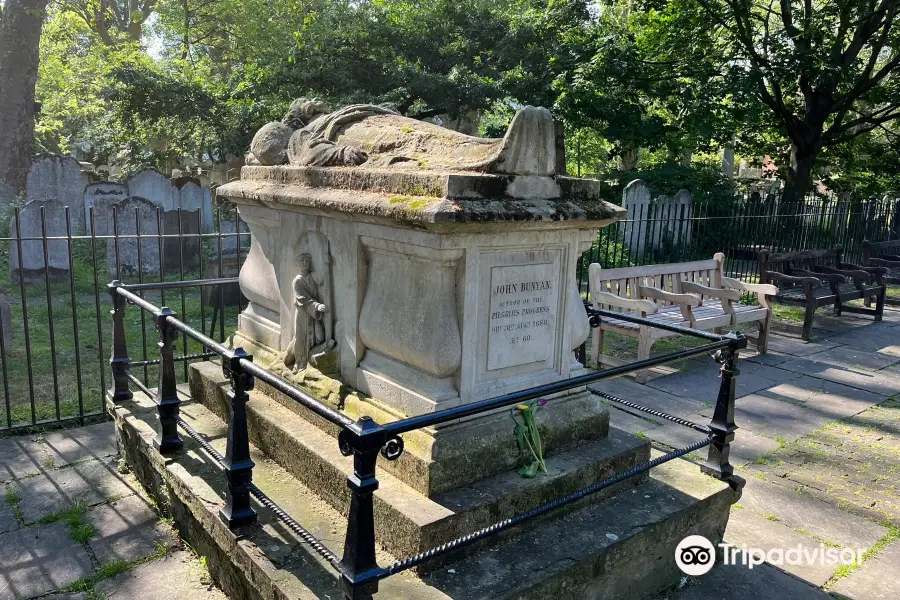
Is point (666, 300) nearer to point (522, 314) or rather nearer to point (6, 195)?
point (522, 314)

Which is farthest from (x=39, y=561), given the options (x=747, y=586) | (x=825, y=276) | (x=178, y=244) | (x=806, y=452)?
(x=825, y=276)

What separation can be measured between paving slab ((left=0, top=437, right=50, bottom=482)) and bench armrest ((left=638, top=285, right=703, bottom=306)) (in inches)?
216

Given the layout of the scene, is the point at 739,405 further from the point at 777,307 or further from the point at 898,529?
the point at 777,307

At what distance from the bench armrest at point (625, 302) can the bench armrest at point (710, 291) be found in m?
0.88

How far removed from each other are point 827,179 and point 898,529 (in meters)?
16.3

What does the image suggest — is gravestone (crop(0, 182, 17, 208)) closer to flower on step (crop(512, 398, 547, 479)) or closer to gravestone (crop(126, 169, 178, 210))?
gravestone (crop(126, 169, 178, 210))

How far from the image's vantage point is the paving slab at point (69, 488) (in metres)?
3.83

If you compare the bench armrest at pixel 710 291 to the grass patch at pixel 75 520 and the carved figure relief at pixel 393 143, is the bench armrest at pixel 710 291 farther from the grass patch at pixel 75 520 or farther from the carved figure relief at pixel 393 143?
the grass patch at pixel 75 520

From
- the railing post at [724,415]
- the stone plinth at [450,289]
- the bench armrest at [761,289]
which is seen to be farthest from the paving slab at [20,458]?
the bench armrest at [761,289]

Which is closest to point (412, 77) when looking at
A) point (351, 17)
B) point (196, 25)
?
point (351, 17)

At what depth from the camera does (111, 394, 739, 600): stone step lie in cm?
260

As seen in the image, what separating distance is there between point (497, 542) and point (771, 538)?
5.61ft

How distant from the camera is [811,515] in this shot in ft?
12.7

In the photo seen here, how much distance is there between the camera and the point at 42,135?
27.0 meters
